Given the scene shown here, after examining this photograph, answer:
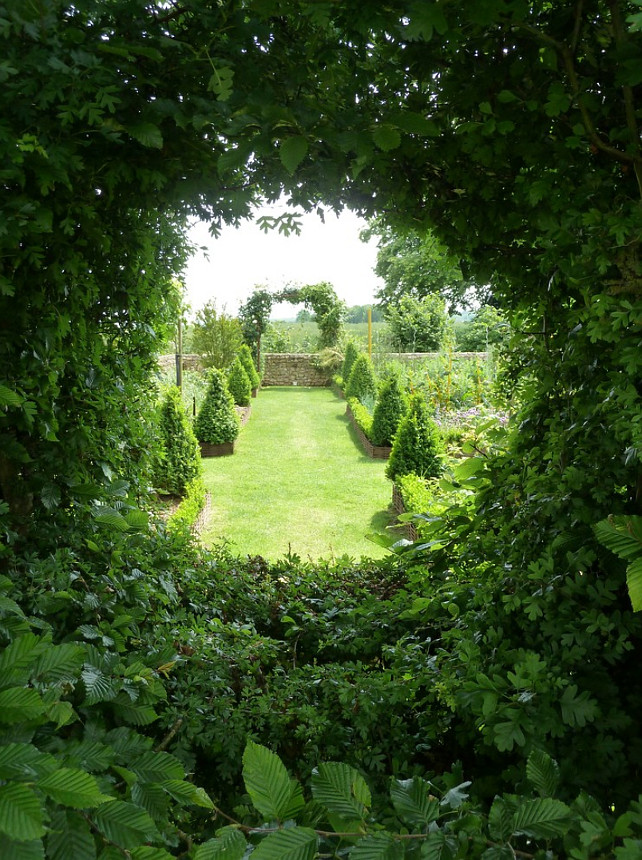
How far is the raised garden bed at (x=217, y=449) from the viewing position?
10.5 metres

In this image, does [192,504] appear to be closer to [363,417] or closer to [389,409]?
[389,409]

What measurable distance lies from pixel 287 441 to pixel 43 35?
33.8 feet

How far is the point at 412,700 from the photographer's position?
82.6 inches

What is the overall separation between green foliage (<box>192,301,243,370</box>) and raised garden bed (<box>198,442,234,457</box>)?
7.81 meters

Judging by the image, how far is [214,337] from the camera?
18.2 m

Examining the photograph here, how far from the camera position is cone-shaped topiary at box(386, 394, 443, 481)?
24.1 feet

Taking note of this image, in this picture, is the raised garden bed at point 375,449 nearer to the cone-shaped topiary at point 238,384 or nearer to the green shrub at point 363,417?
the green shrub at point 363,417

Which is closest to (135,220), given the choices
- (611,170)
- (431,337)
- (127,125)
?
(127,125)

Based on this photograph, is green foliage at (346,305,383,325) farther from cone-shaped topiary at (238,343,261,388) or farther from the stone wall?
cone-shaped topiary at (238,343,261,388)

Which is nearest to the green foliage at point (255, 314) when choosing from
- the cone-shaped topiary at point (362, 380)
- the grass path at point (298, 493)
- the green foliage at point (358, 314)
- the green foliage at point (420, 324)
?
the green foliage at point (358, 314)

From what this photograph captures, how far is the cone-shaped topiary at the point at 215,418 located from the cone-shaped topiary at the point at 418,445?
398cm

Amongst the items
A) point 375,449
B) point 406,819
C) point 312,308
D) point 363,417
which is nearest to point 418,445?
point 375,449

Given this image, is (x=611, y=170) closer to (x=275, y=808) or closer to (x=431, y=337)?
(x=275, y=808)

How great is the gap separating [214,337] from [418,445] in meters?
12.1
